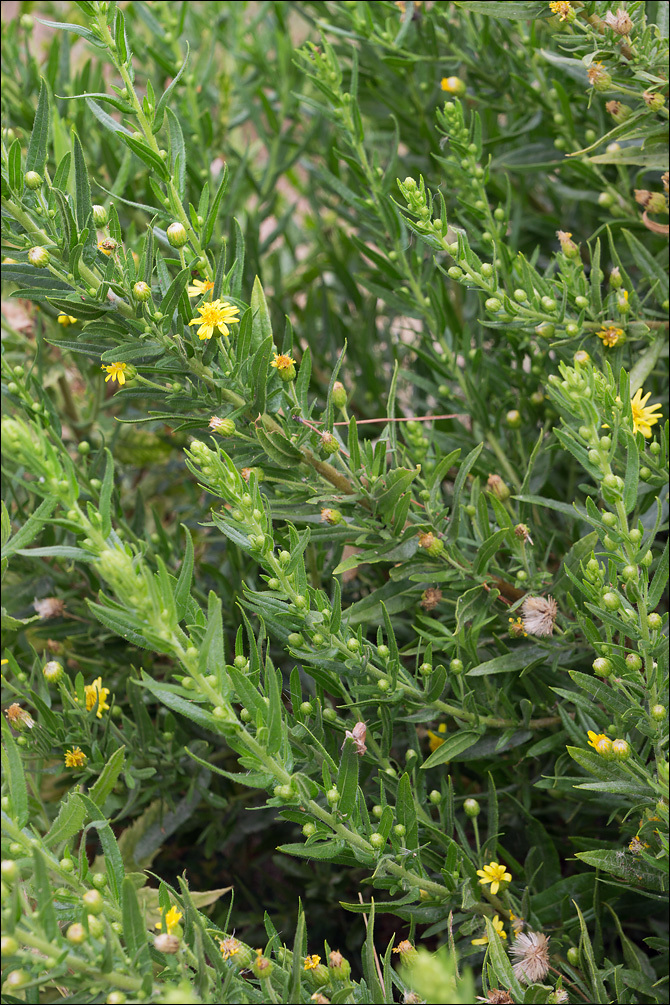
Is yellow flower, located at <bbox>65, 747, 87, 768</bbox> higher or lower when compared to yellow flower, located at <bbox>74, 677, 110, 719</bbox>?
lower

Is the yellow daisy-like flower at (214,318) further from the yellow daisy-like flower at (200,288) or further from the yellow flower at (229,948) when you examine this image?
the yellow flower at (229,948)

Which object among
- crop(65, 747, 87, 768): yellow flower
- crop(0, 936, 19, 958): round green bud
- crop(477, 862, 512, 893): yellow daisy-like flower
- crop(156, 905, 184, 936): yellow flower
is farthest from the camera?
crop(65, 747, 87, 768): yellow flower

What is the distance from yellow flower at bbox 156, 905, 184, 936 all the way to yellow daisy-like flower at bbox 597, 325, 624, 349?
2.57 ft

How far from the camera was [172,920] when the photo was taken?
0.75m

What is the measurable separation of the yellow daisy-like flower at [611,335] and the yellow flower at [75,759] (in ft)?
2.60

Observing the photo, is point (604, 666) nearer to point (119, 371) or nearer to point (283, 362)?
point (283, 362)

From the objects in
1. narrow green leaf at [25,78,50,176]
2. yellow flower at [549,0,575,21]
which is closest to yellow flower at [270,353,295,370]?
narrow green leaf at [25,78,50,176]

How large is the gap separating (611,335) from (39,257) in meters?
0.66

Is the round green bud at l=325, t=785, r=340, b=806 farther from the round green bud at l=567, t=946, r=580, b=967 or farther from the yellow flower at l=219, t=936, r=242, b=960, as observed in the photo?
the round green bud at l=567, t=946, r=580, b=967

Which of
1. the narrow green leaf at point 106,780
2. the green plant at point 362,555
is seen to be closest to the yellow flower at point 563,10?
the green plant at point 362,555

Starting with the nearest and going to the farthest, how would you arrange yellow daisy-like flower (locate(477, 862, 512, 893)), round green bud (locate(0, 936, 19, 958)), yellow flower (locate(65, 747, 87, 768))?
1. round green bud (locate(0, 936, 19, 958))
2. yellow daisy-like flower (locate(477, 862, 512, 893))
3. yellow flower (locate(65, 747, 87, 768))

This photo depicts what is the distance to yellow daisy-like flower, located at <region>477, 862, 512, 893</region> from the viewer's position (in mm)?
964

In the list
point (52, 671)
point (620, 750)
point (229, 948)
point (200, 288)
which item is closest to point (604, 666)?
point (620, 750)

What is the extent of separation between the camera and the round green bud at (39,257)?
81 cm
